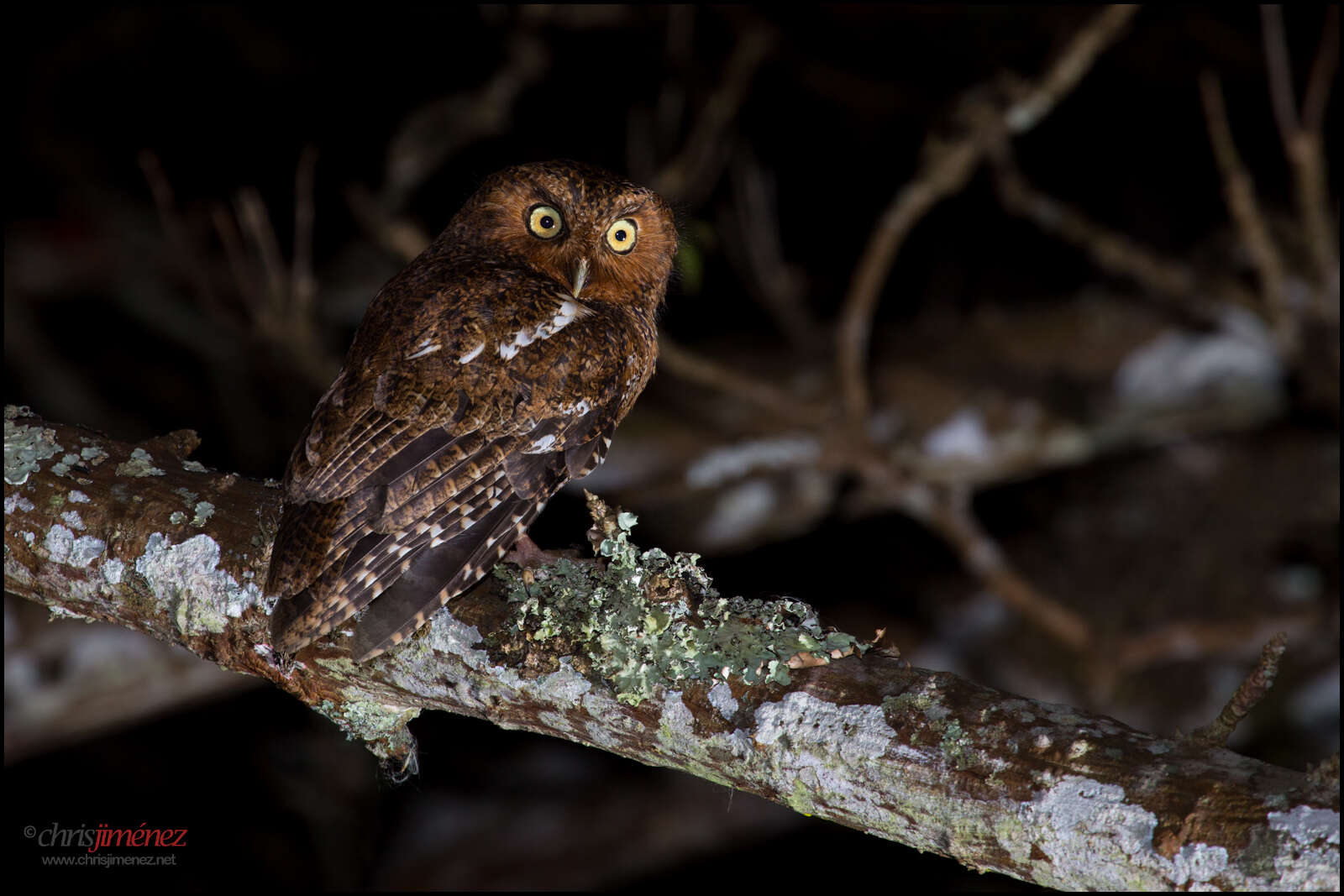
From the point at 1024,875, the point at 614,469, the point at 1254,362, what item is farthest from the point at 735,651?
the point at 1254,362

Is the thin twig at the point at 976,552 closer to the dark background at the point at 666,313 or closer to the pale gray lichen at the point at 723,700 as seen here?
the dark background at the point at 666,313

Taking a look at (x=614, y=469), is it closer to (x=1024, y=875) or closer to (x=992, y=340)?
(x=992, y=340)

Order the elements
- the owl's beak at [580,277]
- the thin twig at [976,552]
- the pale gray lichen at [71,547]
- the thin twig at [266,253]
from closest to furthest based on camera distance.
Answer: the pale gray lichen at [71,547] < the owl's beak at [580,277] < the thin twig at [266,253] < the thin twig at [976,552]

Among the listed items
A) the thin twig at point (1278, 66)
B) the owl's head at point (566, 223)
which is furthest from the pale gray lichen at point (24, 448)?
the thin twig at point (1278, 66)

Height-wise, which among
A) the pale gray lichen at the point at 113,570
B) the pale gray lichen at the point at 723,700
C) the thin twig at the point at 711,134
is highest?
the thin twig at the point at 711,134

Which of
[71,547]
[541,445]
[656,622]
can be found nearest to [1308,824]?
[656,622]

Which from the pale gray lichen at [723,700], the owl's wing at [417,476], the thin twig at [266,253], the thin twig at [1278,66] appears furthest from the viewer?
the thin twig at [266,253]
